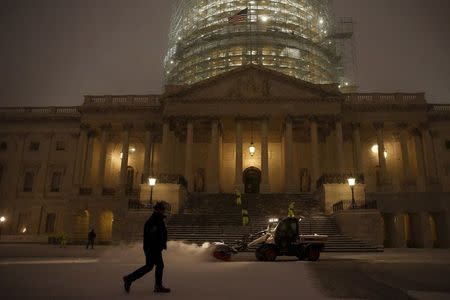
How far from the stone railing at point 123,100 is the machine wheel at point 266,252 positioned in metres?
31.7

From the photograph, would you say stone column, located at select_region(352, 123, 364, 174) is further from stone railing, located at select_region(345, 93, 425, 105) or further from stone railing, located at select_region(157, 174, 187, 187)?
stone railing, located at select_region(157, 174, 187, 187)

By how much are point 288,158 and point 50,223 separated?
1112 inches

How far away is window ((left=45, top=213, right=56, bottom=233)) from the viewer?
4497 cm

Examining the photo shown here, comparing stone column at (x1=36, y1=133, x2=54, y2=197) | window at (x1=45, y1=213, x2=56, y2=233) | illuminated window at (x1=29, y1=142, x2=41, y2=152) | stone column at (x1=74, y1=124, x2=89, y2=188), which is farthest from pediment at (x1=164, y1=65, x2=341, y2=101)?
window at (x1=45, y1=213, x2=56, y2=233)

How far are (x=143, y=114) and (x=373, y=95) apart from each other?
25.4 m

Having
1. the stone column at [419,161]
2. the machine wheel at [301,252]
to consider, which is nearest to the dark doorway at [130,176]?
the stone column at [419,161]

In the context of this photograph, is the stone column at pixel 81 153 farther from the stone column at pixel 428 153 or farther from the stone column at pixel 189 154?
the stone column at pixel 428 153

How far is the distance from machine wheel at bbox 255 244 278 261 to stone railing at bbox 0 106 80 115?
38.7 metres

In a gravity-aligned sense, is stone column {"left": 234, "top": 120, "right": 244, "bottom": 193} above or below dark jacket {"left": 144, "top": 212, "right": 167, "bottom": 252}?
above

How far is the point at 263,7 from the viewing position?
58.4 m

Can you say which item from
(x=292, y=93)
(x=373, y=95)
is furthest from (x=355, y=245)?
(x=373, y=95)

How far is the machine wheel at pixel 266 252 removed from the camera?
15.0m

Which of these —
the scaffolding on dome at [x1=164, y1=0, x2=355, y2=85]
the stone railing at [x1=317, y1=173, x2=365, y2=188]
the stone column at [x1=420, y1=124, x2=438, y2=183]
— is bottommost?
the stone railing at [x1=317, y1=173, x2=365, y2=188]

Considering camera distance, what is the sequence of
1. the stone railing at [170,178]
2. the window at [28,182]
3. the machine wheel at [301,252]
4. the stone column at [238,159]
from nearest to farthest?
the machine wheel at [301,252] → the stone railing at [170,178] → the stone column at [238,159] → the window at [28,182]
